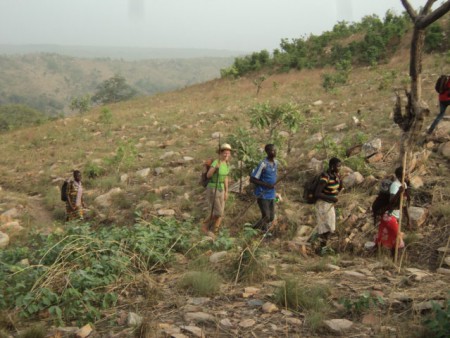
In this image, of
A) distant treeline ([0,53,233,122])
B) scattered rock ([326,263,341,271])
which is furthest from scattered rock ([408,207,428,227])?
distant treeline ([0,53,233,122])

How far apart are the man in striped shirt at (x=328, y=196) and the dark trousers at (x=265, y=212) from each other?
701 mm

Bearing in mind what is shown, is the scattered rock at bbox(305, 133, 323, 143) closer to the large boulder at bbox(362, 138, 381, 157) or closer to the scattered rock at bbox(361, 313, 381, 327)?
the large boulder at bbox(362, 138, 381, 157)

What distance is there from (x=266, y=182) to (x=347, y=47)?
15.7m

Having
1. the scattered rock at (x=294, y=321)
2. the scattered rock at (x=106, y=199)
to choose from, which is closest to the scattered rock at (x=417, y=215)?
the scattered rock at (x=294, y=321)

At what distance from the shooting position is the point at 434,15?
374cm

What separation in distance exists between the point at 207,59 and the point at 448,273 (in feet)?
647

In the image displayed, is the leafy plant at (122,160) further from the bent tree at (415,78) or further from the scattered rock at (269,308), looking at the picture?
the scattered rock at (269,308)

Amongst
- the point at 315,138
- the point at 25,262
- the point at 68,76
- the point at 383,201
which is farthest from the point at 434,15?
the point at 68,76

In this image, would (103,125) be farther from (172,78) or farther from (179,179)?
(172,78)

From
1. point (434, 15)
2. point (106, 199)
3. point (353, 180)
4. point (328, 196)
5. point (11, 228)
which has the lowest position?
point (11, 228)

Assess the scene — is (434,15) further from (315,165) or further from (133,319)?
(133,319)

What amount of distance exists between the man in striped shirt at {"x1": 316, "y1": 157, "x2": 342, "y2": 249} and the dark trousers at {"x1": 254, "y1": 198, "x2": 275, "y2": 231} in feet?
2.30

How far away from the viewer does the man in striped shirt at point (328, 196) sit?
4324mm

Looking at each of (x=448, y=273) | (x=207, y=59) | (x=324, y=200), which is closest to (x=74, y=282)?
(x=324, y=200)
